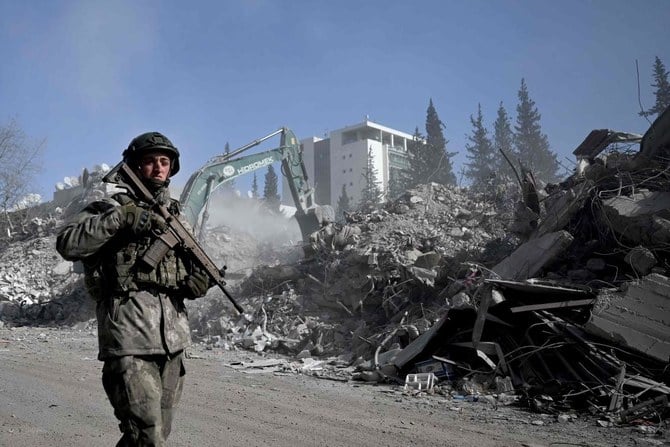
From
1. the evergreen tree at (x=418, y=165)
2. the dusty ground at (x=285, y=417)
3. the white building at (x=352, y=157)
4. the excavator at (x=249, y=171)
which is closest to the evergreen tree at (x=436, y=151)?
the evergreen tree at (x=418, y=165)

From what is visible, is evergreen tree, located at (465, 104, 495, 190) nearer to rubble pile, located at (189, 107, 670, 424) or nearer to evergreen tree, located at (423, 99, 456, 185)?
evergreen tree, located at (423, 99, 456, 185)

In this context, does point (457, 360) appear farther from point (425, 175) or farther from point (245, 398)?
point (425, 175)

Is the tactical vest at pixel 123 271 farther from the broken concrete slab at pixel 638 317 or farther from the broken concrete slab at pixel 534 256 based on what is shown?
the broken concrete slab at pixel 534 256

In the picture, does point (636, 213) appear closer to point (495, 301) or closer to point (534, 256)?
point (534, 256)

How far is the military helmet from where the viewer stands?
2.44 metres

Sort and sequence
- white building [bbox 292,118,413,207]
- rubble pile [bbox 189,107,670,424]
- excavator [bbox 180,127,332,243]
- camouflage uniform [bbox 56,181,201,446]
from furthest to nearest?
white building [bbox 292,118,413,207], excavator [bbox 180,127,332,243], rubble pile [bbox 189,107,670,424], camouflage uniform [bbox 56,181,201,446]

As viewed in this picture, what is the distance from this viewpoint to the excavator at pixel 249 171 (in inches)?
468

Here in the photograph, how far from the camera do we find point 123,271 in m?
2.17

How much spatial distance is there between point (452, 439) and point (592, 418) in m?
1.51

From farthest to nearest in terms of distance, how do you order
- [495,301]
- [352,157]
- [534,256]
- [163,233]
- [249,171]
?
1. [352,157]
2. [249,171]
3. [534,256]
4. [495,301]
5. [163,233]

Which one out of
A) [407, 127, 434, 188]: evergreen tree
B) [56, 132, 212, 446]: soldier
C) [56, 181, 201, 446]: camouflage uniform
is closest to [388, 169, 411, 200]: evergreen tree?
[407, 127, 434, 188]: evergreen tree

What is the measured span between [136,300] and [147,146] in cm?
80

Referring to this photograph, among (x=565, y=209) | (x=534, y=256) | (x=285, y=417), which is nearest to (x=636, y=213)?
(x=565, y=209)

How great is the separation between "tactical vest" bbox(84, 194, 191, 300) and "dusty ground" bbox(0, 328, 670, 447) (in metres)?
1.68
